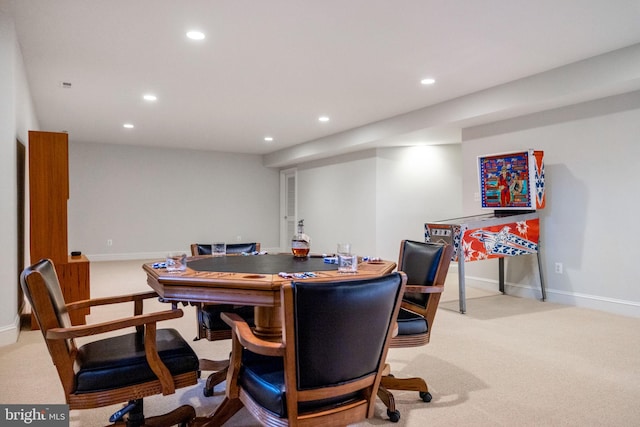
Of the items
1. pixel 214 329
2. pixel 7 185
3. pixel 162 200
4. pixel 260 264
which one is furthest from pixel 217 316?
pixel 162 200

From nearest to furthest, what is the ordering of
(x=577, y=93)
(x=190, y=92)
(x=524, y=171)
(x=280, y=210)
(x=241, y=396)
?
(x=241, y=396)
(x=577, y=93)
(x=524, y=171)
(x=190, y=92)
(x=280, y=210)

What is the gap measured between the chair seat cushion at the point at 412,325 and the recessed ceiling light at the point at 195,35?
2.81 metres

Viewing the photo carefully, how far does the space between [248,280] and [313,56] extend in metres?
2.85

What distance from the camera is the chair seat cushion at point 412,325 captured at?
88.5 inches

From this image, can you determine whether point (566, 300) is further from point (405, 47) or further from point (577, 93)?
point (405, 47)

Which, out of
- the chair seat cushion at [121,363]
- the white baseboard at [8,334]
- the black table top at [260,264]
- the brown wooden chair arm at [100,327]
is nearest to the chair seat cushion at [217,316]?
the black table top at [260,264]

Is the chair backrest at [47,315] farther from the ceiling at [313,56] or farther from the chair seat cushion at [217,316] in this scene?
the ceiling at [313,56]

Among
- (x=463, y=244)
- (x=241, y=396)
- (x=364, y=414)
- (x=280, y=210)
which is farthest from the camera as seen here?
(x=280, y=210)

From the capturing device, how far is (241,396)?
5.39 ft

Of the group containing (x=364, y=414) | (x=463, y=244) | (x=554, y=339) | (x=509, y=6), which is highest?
(x=509, y=6)

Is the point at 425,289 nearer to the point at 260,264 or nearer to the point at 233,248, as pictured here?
the point at 260,264

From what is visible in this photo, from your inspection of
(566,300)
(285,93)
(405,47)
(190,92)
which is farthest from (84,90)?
(566,300)

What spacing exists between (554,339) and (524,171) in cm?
207

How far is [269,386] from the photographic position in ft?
4.78
